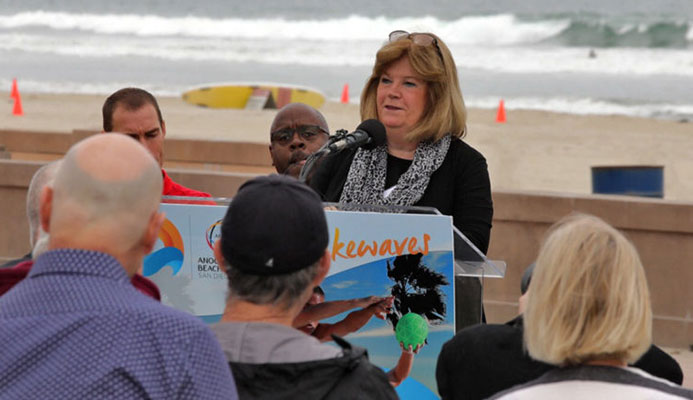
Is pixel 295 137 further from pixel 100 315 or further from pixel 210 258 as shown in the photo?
pixel 100 315

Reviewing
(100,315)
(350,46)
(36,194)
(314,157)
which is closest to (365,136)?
(314,157)

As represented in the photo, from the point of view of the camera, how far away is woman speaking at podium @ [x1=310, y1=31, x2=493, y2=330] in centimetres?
405

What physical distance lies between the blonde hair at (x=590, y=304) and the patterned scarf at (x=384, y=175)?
1657 mm

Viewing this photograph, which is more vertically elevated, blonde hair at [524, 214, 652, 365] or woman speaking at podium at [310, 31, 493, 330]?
woman speaking at podium at [310, 31, 493, 330]

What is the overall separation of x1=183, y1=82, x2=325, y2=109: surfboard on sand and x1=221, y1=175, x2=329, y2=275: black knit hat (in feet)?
76.3

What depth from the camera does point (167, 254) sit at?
322cm

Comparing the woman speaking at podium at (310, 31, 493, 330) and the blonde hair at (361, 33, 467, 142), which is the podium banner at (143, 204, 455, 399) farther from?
the blonde hair at (361, 33, 467, 142)

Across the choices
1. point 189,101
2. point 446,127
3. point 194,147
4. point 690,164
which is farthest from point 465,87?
point 446,127

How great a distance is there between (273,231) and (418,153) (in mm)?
1907

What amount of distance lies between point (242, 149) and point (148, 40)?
42.6m

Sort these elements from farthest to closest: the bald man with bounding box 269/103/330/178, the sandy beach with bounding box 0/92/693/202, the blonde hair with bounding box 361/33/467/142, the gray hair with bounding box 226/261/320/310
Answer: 1. the sandy beach with bounding box 0/92/693/202
2. the bald man with bounding box 269/103/330/178
3. the blonde hair with bounding box 361/33/467/142
4. the gray hair with bounding box 226/261/320/310

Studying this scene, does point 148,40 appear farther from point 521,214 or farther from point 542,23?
point 521,214

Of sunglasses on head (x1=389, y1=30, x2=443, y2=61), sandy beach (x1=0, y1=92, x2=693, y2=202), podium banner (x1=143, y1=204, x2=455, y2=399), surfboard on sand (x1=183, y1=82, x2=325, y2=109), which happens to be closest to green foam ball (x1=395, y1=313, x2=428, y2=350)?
podium banner (x1=143, y1=204, x2=455, y2=399)

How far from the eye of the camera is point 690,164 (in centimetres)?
1866
